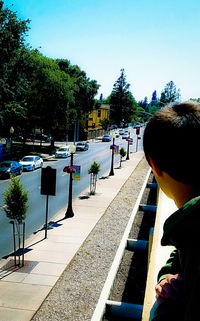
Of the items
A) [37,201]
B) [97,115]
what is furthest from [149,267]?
[97,115]

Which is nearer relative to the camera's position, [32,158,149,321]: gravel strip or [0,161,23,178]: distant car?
[32,158,149,321]: gravel strip

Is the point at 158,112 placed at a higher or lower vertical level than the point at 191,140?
higher

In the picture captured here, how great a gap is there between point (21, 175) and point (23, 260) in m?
17.7

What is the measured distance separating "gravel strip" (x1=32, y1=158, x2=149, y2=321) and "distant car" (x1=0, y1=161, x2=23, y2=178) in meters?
12.0

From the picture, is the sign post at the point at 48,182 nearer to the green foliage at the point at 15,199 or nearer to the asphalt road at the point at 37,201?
the asphalt road at the point at 37,201

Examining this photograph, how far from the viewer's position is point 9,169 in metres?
26.2

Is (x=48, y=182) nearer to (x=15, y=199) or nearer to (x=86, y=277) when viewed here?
(x=15, y=199)

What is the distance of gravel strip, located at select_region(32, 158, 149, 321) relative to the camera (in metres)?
7.87

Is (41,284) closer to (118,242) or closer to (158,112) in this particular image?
(118,242)

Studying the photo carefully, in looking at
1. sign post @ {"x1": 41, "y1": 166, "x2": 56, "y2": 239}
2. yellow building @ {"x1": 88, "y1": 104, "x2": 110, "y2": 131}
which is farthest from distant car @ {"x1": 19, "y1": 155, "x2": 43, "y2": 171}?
yellow building @ {"x1": 88, "y1": 104, "x2": 110, "y2": 131}

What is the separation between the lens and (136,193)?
75.5 ft

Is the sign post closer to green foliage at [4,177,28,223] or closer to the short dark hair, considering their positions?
green foliage at [4,177,28,223]

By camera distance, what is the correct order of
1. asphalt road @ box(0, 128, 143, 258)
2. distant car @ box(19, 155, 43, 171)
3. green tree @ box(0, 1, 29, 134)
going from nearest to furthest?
1. asphalt road @ box(0, 128, 143, 258)
2. green tree @ box(0, 1, 29, 134)
3. distant car @ box(19, 155, 43, 171)

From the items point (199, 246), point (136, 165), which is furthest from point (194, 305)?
point (136, 165)
